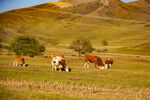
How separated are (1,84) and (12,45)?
41740 millimetres

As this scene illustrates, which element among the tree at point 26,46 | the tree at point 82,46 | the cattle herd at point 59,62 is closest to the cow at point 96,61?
the cattle herd at point 59,62

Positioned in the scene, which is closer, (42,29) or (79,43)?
(79,43)

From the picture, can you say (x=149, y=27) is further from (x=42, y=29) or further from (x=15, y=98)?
(x=15, y=98)

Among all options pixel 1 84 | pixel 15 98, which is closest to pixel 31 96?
pixel 15 98

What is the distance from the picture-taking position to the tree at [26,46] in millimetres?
51987

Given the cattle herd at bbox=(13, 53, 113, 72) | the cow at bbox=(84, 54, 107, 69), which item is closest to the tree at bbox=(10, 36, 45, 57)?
the cattle herd at bbox=(13, 53, 113, 72)

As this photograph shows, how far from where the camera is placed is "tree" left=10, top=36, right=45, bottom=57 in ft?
171

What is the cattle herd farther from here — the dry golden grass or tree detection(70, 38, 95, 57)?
tree detection(70, 38, 95, 57)

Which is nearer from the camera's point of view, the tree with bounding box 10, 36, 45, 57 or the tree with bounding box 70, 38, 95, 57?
the tree with bounding box 10, 36, 45, 57

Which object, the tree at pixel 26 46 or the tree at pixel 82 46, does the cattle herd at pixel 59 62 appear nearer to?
the tree at pixel 26 46

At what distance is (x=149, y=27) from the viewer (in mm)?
157500

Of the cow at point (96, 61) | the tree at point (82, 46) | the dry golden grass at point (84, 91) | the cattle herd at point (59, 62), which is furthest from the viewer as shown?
the tree at point (82, 46)

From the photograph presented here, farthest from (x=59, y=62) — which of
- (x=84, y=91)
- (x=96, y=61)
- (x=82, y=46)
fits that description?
(x=82, y=46)

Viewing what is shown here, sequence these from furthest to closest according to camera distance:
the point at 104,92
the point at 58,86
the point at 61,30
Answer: the point at 61,30 → the point at 58,86 → the point at 104,92
